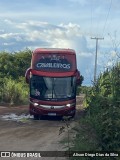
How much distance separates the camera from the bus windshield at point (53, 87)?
22.6m

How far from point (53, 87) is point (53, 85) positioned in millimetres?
110

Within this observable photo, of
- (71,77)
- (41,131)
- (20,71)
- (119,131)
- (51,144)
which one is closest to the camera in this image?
(119,131)

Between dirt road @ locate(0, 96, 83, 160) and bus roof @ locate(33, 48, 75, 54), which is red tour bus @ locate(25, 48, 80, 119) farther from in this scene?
dirt road @ locate(0, 96, 83, 160)

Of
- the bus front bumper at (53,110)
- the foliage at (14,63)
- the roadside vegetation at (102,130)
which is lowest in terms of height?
the bus front bumper at (53,110)

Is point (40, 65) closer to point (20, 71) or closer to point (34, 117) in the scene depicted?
point (34, 117)

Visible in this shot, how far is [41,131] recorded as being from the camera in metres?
18.6

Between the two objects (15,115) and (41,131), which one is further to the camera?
(15,115)

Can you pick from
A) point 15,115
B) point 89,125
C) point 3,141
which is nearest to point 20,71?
point 15,115

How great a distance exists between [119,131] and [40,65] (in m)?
11.9

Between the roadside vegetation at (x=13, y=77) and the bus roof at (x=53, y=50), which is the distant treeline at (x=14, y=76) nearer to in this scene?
the roadside vegetation at (x=13, y=77)

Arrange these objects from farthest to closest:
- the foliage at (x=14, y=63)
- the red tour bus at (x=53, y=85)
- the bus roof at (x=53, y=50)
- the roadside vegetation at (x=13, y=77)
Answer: the foliage at (x=14, y=63)
the roadside vegetation at (x=13, y=77)
the bus roof at (x=53, y=50)
the red tour bus at (x=53, y=85)

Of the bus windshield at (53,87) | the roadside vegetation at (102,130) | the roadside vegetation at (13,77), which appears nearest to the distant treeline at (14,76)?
the roadside vegetation at (13,77)

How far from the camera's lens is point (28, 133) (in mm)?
17688

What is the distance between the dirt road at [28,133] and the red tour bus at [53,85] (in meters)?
0.73
